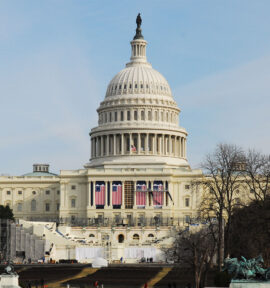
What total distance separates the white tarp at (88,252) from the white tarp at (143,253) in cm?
410

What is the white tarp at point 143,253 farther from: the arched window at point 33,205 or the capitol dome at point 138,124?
the arched window at point 33,205

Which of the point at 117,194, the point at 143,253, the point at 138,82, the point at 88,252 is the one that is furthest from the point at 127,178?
the point at 88,252

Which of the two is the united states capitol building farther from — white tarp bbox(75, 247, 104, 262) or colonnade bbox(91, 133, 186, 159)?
white tarp bbox(75, 247, 104, 262)

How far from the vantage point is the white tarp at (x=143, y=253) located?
457 ft

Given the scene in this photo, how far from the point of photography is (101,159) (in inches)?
7426

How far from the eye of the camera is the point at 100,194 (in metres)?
178

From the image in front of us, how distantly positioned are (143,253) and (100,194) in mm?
38898

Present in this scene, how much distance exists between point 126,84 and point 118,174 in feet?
70.7

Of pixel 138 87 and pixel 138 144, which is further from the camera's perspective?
pixel 138 87

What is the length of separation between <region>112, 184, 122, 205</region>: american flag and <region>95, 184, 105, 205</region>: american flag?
6.31 feet

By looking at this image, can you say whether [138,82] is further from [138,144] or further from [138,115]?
[138,144]

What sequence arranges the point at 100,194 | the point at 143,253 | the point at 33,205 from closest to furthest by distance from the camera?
the point at 143,253
the point at 100,194
the point at 33,205

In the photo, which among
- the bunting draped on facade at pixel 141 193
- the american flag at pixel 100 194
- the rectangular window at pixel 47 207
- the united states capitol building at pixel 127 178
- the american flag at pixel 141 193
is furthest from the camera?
the rectangular window at pixel 47 207

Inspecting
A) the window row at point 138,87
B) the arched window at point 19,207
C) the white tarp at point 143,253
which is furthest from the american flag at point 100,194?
the white tarp at point 143,253
